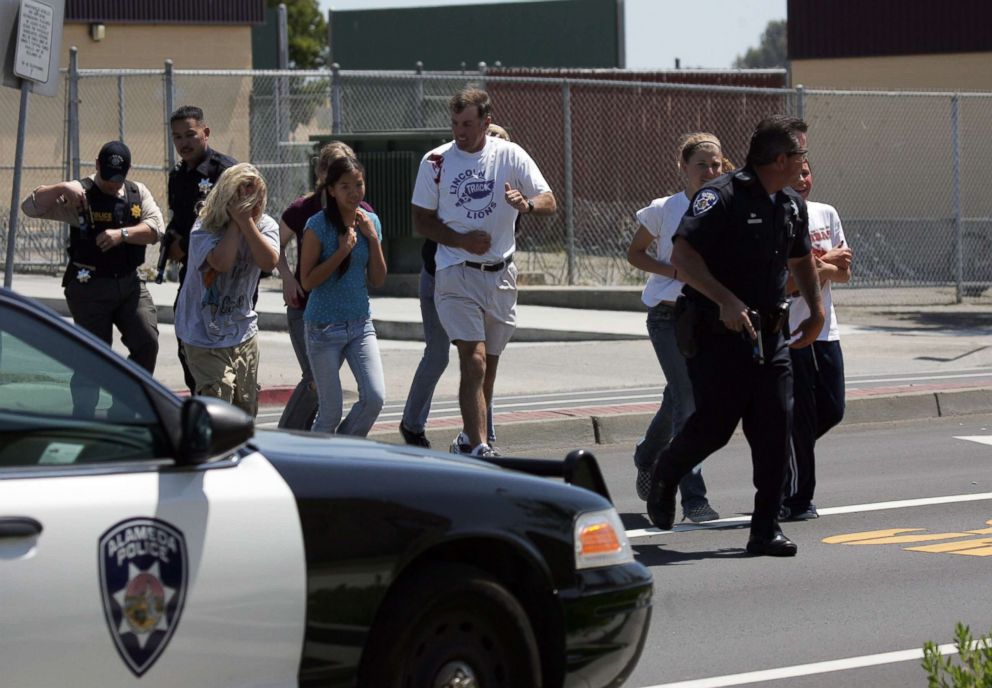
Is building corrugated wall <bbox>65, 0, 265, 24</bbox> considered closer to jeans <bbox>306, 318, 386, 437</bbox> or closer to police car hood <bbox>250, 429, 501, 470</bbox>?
jeans <bbox>306, 318, 386, 437</bbox>

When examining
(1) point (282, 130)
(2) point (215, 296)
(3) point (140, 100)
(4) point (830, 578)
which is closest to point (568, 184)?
(1) point (282, 130)

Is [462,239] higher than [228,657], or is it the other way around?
[462,239]

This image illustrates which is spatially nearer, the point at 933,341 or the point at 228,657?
the point at 228,657

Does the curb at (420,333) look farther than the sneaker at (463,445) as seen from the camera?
Yes

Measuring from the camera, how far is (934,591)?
7.07 m

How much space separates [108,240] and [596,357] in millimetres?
6524

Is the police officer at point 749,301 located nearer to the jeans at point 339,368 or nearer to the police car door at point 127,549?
the jeans at point 339,368

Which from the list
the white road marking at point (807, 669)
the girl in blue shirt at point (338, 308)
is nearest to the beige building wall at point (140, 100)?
the girl in blue shirt at point (338, 308)

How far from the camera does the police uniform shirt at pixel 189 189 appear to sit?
29.8 ft

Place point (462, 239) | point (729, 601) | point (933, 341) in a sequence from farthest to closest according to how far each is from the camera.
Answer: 1. point (933, 341)
2. point (462, 239)
3. point (729, 601)

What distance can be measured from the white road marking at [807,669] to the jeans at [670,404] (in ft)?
7.77

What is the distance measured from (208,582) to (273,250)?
4.10 m

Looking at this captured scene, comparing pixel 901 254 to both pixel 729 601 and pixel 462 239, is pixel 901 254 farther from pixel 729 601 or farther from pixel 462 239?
pixel 729 601

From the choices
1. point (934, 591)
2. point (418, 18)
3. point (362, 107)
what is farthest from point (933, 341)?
point (418, 18)
